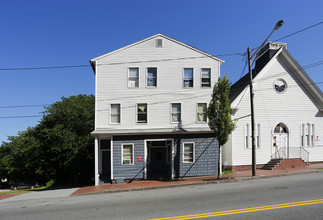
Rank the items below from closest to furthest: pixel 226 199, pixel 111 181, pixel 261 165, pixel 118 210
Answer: pixel 118 210 → pixel 226 199 → pixel 111 181 → pixel 261 165

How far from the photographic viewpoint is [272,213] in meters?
7.10

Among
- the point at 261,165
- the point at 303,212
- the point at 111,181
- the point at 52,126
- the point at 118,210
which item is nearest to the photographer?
the point at 303,212

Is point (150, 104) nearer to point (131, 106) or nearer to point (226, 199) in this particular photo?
point (131, 106)

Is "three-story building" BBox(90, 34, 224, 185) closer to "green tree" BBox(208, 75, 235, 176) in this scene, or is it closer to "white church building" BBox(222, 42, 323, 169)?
"green tree" BBox(208, 75, 235, 176)

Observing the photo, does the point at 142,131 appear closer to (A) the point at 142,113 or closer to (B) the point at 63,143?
(A) the point at 142,113

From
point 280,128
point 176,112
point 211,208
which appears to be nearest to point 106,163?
point 176,112

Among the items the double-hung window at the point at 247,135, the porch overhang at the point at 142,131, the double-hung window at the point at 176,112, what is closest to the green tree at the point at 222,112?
the porch overhang at the point at 142,131

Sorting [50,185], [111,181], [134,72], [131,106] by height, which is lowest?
[50,185]

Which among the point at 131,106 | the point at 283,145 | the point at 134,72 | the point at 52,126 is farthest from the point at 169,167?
the point at 52,126

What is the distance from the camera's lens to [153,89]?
1717cm

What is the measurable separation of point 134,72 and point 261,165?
12.7 m

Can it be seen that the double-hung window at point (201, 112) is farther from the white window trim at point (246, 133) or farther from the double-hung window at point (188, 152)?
the white window trim at point (246, 133)

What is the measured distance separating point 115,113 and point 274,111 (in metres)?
13.4

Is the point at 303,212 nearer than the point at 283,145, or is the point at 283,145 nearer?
the point at 303,212
